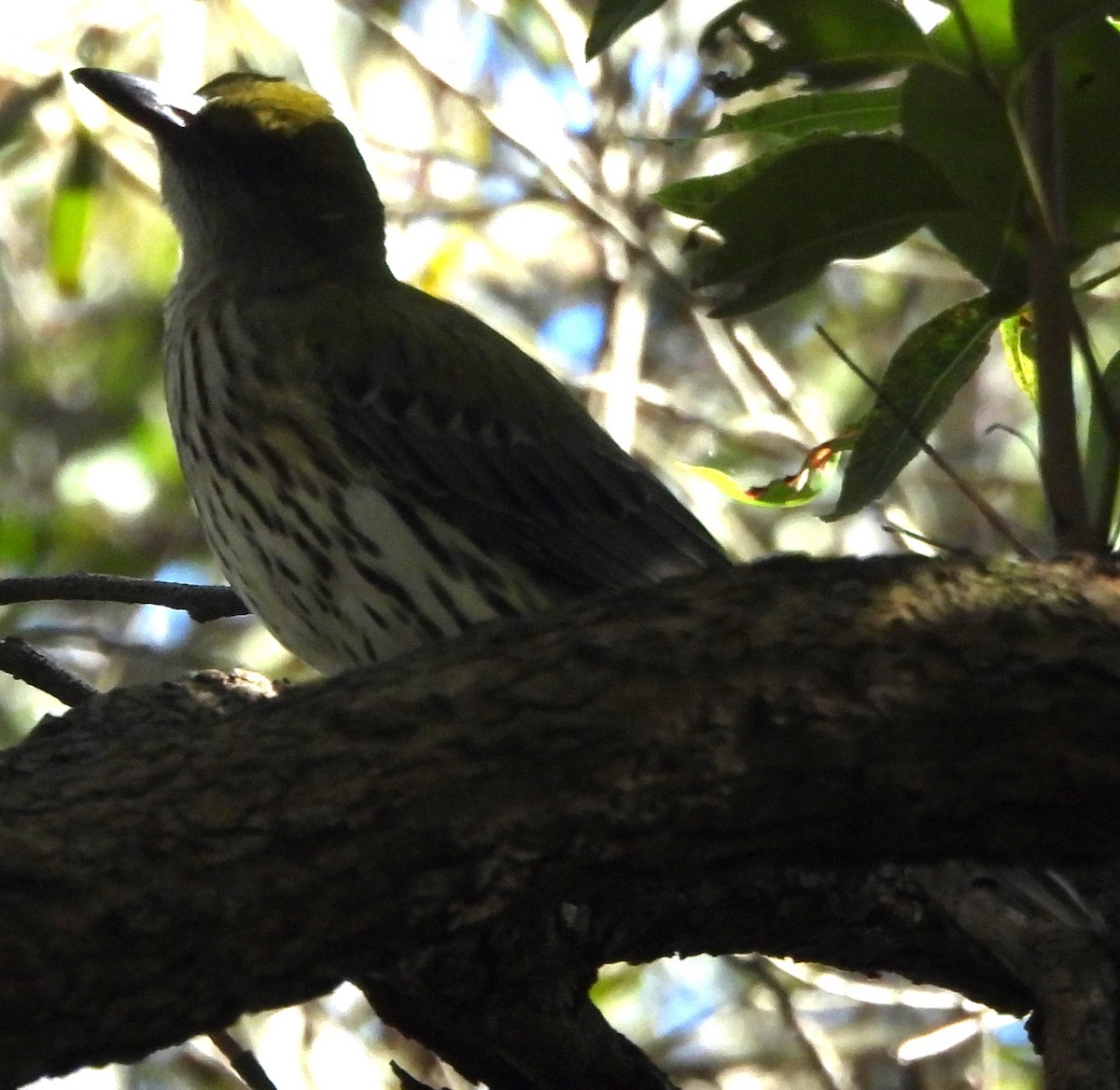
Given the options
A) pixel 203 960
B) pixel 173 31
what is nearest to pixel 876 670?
pixel 203 960

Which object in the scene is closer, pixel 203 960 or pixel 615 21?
pixel 203 960

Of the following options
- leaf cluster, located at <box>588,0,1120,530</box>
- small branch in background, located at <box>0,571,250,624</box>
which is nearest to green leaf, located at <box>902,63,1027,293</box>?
leaf cluster, located at <box>588,0,1120,530</box>

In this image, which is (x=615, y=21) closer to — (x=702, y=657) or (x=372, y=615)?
(x=702, y=657)

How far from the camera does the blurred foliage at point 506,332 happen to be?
471 cm

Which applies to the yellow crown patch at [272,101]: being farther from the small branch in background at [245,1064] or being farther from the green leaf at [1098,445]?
the small branch in background at [245,1064]

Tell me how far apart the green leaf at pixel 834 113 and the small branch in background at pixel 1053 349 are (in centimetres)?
33

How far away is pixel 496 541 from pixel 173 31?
2.39 meters

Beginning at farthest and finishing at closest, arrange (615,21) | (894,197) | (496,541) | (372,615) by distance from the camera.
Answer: (496,541) → (372,615) → (894,197) → (615,21)

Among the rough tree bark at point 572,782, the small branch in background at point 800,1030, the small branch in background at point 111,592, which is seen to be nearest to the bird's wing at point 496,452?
the small branch in background at point 111,592

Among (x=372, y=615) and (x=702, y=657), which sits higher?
(x=372, y=615)

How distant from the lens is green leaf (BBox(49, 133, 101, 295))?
4520 mm

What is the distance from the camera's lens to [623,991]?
509cm

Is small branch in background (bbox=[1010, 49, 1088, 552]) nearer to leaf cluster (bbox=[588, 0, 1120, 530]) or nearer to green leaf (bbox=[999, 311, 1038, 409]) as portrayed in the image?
leaf cluster (bbox=[588, 0, 1120, 530])

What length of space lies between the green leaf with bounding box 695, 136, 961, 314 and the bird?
866 mm
